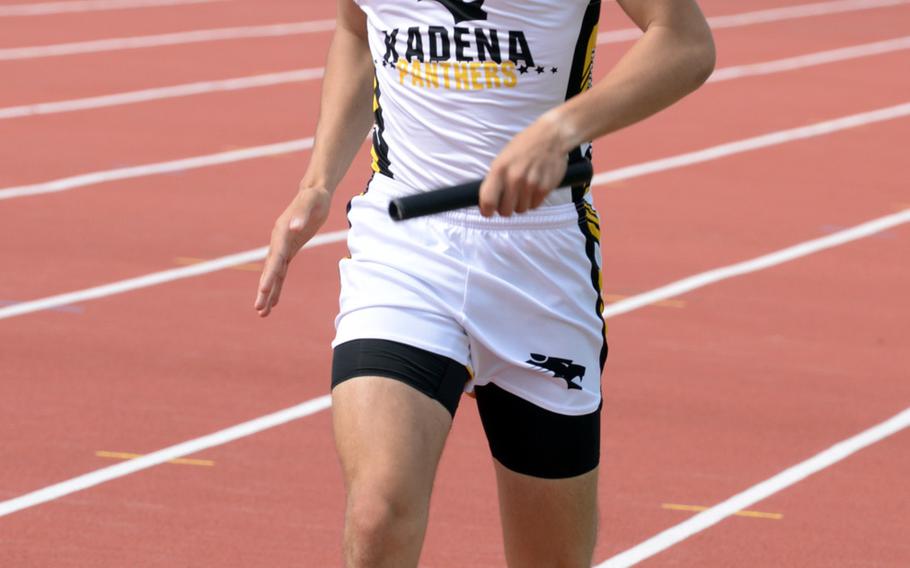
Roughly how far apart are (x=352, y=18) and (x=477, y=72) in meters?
0.47

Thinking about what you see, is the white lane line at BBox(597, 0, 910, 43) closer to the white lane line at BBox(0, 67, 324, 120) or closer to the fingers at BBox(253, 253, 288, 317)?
the white lane line at BBox(0, 67, 324, 120)

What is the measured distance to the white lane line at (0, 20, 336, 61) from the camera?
16.8m

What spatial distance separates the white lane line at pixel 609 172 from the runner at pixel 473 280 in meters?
7.45

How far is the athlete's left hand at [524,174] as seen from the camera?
10.2 feet

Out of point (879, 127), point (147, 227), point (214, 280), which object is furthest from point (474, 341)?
point (879, 127)

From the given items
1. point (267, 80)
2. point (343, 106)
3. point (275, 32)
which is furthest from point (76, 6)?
point (343, 106)

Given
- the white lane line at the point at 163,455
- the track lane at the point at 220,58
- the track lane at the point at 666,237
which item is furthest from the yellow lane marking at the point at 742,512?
the track lane at the point at 220,58

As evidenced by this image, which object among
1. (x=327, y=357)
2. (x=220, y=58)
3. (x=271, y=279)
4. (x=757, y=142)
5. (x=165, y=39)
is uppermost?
(x=271, y=279)

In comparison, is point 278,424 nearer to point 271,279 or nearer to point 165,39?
point 271,279

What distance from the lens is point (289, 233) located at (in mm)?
3936

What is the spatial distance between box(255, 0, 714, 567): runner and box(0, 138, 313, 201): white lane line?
7.43 meters

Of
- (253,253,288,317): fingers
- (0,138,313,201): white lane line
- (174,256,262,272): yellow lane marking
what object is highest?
(253,253,288,317): fingers

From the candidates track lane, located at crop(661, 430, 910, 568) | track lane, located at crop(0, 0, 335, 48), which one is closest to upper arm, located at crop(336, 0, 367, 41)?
track lane, located at crop(661, 430, 910, 568)

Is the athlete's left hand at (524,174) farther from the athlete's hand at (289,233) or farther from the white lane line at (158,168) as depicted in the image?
the white lane line at (158,168)
